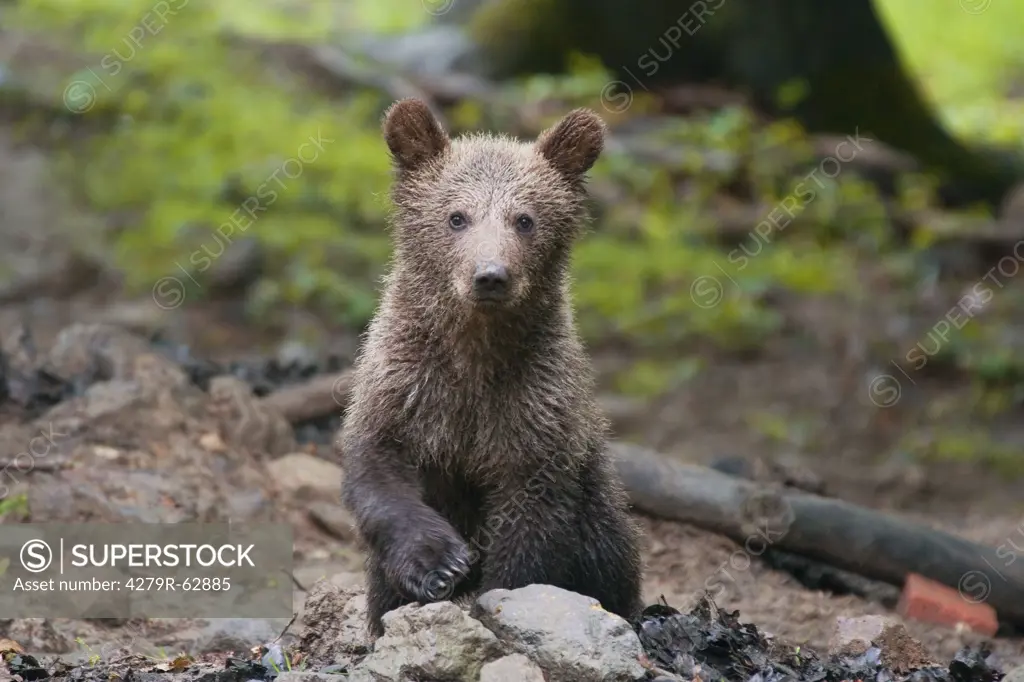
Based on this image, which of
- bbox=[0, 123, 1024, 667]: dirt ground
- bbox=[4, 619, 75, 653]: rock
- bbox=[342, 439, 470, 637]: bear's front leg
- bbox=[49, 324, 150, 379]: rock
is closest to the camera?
bbox=[342, 439, 470, 637]: bear's front leg

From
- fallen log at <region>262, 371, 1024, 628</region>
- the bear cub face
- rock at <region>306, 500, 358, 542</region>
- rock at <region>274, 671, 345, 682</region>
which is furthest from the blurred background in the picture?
rock at <region>274, 671, 345, 682</region>

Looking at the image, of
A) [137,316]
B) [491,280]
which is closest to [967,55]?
[137,316]

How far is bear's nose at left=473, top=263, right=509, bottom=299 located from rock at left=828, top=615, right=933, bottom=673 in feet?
7.18

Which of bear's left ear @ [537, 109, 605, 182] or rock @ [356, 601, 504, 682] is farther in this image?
bear's left ear @ [537, 109, 605, 182]

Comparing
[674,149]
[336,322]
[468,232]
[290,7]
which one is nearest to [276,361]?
[336,322]

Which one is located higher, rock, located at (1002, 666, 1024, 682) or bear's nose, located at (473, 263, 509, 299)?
bear's nose, located at (473, 263, 509, 299)

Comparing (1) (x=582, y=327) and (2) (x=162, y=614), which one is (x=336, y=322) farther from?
(2) (x=162, y=614)

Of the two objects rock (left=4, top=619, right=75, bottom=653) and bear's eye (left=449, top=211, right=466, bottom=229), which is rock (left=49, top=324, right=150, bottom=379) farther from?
bear's eye (left=449, top=211, right=466, bottom=229)

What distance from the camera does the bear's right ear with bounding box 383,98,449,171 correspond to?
585 centimetres

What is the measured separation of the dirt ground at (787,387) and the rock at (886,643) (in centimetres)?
383

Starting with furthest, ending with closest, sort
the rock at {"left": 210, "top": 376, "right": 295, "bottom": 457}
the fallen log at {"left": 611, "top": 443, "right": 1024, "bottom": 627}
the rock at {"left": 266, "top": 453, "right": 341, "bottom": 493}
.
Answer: the rock at {"left": 210, "top": 376, "right": 295, "bottom": 457} → the rock at {"left": 266, "top": 453, "right": 341, "bottom": 493} → the fallen log at {"left": 611, "top": 443, "right": 1024, "bottom": 627}

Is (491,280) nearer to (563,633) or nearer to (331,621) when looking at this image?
(563,633)

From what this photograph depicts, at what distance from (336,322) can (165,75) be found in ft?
15.5

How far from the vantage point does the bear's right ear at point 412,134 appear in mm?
5848
